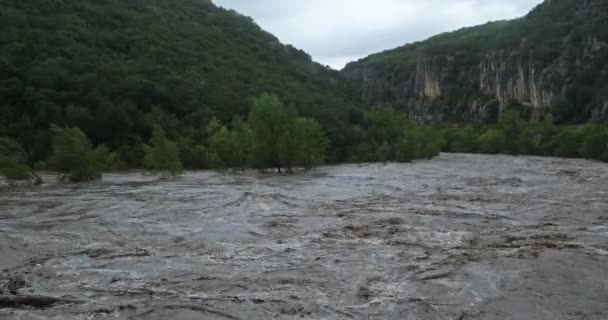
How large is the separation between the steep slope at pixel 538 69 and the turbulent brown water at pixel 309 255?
289 feet

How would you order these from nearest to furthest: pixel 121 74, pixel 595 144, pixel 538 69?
pixel 121 74 < pixel 595 144 < pixel 538 69

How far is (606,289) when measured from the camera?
47.3ft

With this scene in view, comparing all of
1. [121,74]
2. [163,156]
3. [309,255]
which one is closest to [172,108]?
[121,74]

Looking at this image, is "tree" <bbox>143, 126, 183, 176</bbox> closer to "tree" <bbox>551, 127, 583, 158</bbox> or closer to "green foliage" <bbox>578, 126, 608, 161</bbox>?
"green foliage" <bbox>578, 126, 608, 161</bbox>

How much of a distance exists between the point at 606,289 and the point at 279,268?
760 centimetres

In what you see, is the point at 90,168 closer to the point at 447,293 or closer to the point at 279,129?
the point at 279,129

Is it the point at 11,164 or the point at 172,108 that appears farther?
the point at 172,108

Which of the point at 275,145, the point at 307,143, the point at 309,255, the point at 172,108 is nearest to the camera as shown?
the point at 309,255

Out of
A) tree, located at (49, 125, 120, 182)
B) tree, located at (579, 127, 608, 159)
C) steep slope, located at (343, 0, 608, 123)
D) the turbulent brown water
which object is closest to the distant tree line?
tree, located at (49, 125, 120, 182)

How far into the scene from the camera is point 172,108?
7131 cm

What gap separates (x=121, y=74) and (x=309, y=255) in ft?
185

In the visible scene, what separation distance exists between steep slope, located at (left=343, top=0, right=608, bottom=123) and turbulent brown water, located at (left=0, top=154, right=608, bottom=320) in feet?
289

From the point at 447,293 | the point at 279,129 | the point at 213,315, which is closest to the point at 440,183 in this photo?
the point at 279,129

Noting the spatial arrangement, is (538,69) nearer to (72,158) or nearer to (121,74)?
(121,74)
